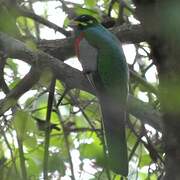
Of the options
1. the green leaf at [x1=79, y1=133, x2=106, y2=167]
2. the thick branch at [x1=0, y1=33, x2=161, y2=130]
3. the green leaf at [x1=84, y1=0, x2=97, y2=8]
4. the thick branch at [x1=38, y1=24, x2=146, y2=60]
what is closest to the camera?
the thick branch at [x1=0, y1=33, x2=161, y2=130]

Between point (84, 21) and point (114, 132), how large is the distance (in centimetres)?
109

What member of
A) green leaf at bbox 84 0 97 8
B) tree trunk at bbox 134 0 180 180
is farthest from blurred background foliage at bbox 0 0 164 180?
tree trunk at bbox 134 0 180 180

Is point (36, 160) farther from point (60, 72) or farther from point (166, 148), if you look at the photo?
point (166, 148)

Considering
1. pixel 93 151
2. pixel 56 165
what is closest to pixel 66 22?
pixel 93 151

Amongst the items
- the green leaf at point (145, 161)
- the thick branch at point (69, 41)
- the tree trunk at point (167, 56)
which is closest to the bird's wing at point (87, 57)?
the thick branch at point (69, 41)

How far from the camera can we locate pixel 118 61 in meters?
2.98

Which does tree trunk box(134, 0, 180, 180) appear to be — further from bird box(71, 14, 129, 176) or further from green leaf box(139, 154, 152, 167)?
Answer: green leaf box(139, 154, 152, 167)

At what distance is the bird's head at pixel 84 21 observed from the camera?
3264mm

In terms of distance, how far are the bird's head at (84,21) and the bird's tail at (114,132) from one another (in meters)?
0.88

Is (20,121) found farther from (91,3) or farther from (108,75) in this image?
(91,3)

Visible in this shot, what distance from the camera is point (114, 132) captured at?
256 cm

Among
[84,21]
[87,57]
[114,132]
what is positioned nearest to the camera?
[114,132]

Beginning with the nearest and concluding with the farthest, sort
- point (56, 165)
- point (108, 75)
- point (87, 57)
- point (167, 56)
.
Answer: point (167, 56) → point (56, 165) → point (108, 75) → point (87, 57)

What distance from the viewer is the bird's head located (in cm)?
326
